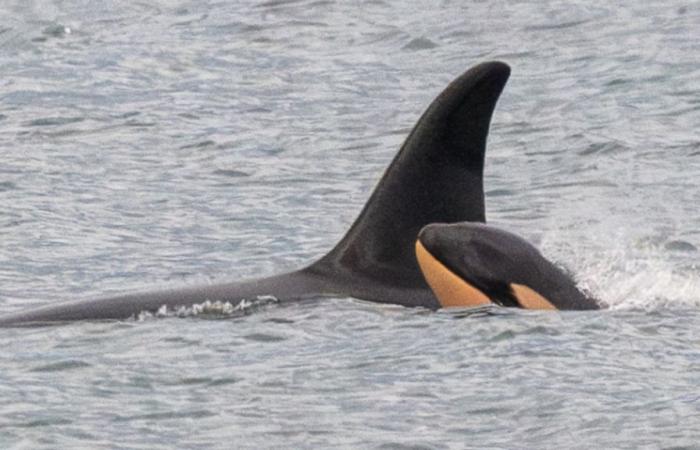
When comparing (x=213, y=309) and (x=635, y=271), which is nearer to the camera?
(x=213, y=309)

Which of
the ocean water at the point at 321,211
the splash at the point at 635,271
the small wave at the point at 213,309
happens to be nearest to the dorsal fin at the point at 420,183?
the ocean water at the point at 321,211

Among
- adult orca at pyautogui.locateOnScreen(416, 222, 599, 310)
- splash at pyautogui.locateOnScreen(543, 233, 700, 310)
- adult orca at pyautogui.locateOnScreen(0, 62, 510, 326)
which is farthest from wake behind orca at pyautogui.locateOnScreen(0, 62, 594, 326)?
splash at pyautogui.locateOnScreen(543, 233, 700, 310)

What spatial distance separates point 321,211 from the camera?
1773 centimetres

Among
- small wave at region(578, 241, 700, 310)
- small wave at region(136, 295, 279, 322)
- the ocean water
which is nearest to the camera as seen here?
the ocean water

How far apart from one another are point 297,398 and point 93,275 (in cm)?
459

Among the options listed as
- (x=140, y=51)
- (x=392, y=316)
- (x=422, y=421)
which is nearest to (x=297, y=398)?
(x=422, y=421)

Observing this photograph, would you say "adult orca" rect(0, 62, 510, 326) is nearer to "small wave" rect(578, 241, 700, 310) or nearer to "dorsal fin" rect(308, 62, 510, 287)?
"dorsal fin" rect(308, 62, 510, 287)

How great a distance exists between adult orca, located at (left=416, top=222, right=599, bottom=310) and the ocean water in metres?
0.16

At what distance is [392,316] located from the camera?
1271 cm

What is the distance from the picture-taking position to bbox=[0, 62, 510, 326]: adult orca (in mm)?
13000

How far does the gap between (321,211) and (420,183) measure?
467 centimetres

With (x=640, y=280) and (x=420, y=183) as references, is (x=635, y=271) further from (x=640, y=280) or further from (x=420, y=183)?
(x=420, y=183)

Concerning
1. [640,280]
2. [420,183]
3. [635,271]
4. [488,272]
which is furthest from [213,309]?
[635,271]

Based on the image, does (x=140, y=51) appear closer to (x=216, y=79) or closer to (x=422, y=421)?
(x=216, y=79)
